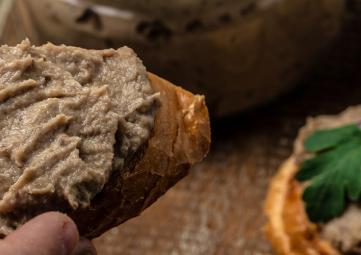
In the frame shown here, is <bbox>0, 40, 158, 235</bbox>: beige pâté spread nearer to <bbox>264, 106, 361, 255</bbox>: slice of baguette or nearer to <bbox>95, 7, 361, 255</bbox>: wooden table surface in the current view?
<bbox>264, 106, 361, 255</bbox>: slice of baguette

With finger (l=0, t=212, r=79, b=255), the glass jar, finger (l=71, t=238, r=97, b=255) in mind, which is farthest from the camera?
the glass jar

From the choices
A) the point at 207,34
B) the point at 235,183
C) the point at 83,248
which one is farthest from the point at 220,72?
the point at 83,248

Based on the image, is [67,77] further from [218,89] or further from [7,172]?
[218,89]

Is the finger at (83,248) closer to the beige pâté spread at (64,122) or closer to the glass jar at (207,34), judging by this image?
the beige pâté spread at (64,122)

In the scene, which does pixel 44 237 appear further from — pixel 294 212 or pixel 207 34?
pixel 207 34

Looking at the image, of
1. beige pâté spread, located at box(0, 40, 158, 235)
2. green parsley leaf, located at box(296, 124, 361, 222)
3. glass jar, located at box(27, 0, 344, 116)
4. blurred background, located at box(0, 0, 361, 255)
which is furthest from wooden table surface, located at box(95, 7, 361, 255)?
beige pâté spread, located at box(0, 40, 158, 235)

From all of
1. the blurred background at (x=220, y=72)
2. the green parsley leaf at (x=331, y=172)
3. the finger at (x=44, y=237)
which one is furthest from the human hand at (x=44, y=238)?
the blurred background at (x=220, y=72)
